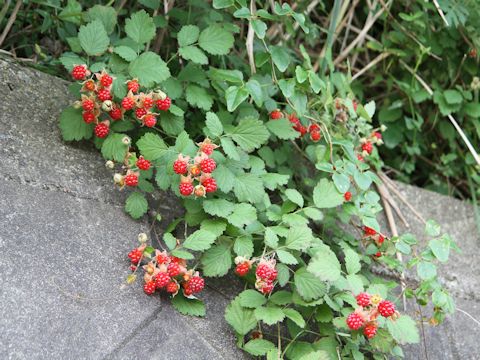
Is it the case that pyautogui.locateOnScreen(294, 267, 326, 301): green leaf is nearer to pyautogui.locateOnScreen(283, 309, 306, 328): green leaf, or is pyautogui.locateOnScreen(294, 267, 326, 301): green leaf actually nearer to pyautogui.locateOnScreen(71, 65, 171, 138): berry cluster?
pyautogui.locateOnScreen(283, 309, 306, 328): green leaf

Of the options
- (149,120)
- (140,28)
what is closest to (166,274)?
(149,120)

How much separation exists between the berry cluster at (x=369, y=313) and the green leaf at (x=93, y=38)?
0.72m

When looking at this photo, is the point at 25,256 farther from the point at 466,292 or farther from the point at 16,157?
the point at 466,292

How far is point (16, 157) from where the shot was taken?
4.24 feet

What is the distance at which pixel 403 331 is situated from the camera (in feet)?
3.79

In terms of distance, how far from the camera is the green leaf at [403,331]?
1.15 metres

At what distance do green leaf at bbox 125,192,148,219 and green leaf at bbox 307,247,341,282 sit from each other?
14.4 inches

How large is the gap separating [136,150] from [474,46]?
113 centimetres

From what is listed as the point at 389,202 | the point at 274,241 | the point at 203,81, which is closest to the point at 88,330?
the point at 274,241

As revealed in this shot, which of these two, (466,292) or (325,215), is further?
(466,292)

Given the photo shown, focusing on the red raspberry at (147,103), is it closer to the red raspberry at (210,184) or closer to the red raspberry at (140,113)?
the red raspberry at (140,113)

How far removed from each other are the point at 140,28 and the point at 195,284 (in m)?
0.56

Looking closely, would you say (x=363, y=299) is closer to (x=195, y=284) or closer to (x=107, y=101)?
(x=195, y=284)

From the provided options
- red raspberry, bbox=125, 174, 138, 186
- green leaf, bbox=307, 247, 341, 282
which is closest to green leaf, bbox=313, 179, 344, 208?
green leaf, bbox=307, 247, 341, 282
